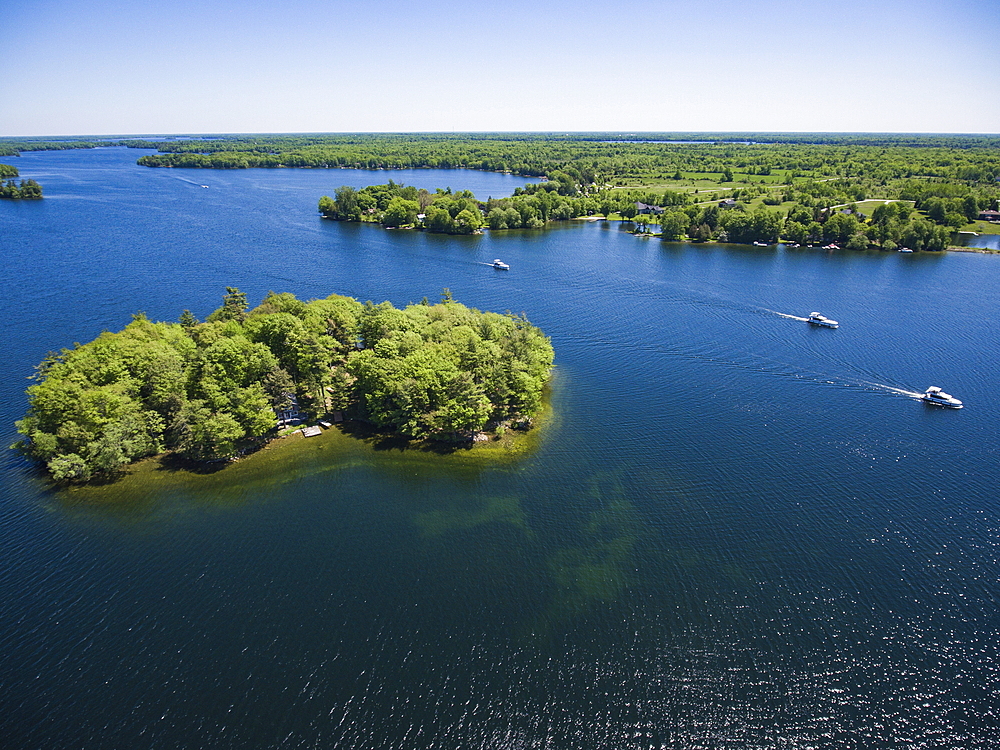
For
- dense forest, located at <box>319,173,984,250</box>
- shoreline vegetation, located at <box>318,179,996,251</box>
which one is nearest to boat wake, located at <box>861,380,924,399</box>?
shoreline vegetation, located at <box>318,179,996,251</box>

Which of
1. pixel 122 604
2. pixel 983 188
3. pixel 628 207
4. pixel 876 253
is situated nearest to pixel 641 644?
pixel 122 604

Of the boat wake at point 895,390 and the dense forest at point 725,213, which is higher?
the dense forest at point 725,213

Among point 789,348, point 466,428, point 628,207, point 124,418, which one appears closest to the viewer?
point 124,418

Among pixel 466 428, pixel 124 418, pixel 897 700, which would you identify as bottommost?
pixel 897 700

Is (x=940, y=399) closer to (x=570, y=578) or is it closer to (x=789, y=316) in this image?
(x=789, y=316)

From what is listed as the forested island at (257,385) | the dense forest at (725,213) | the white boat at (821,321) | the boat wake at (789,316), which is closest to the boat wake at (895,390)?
the white boat at (821,321)

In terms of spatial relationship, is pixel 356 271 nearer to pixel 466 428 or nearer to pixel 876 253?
pixel 466 428

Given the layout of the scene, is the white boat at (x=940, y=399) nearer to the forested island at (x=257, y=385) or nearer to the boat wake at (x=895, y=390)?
the boat wake at (x=895, y=390)
